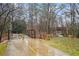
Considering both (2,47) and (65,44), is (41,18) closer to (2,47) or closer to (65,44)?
(65,44)

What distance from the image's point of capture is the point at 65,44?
125 inches

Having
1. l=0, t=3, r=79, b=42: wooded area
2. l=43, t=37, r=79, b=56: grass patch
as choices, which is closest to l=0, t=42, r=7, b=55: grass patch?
l=0, t=3, r=79, b=42: wooded area

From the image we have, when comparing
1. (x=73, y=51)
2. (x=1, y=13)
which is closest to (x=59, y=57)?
(x=73, y=51)

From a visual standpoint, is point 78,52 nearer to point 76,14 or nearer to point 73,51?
point 73,51

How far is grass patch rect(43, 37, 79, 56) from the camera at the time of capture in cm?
318

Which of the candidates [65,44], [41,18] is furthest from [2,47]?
[65,44]

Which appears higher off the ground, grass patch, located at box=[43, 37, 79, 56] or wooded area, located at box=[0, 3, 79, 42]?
wooded area, located at box=[0, 3, 79, 42]

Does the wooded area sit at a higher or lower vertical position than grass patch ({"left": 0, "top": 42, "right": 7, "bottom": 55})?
higher

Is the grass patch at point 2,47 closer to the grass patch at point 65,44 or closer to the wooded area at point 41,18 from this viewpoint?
the wooded area at point 41,18

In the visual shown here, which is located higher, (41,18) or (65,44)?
(41,18)

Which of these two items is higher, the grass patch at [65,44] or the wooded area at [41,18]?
the wooded area at [41,18]

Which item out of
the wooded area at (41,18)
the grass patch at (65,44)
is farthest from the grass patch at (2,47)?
the grass patch at (65,44)

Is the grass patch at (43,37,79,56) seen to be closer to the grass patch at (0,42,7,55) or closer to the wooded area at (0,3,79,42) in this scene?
the wooded area at (0,3,79,42)

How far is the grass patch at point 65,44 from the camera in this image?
3.18 meters
